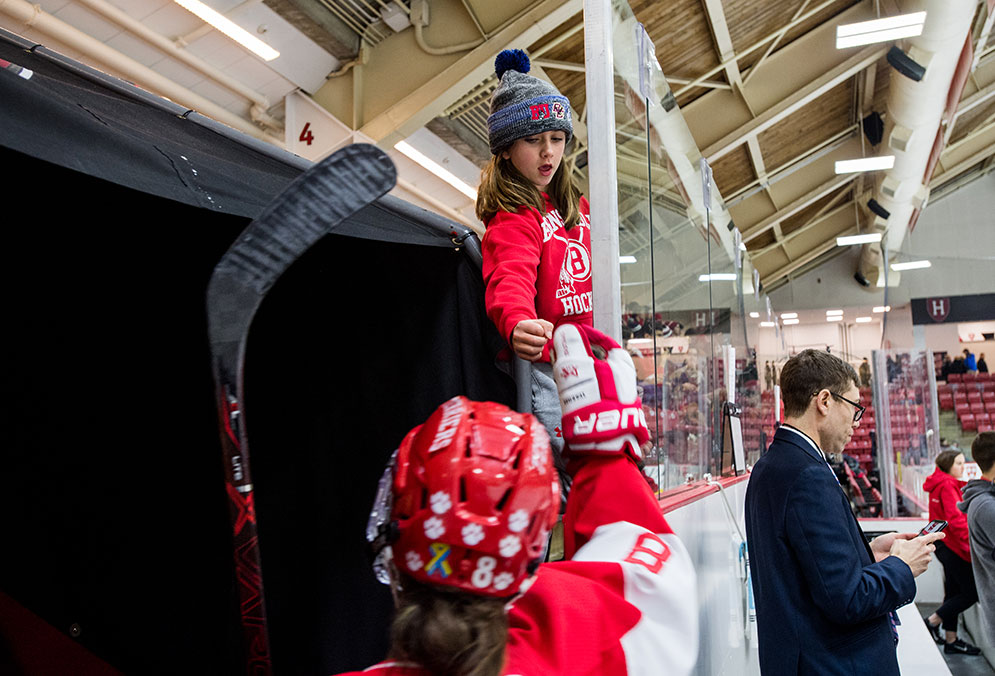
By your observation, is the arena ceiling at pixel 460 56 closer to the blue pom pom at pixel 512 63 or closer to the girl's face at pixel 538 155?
the blue pom pom at pixel 512 63

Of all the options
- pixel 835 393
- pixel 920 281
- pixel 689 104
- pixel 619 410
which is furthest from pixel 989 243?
pixel 619 410

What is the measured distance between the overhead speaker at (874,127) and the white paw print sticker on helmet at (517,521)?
10358mm

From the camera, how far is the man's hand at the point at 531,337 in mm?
1032

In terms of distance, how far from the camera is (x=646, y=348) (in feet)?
5.68

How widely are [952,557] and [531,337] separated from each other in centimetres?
476

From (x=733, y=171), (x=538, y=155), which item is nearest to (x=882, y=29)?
(x=733, y=171)

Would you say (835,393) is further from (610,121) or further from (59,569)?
(59,569)

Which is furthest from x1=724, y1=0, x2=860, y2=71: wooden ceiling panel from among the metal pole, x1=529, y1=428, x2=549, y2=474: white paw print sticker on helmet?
x1=529, y1=428, x2=549, y2=474: white paw print sticker on helmet

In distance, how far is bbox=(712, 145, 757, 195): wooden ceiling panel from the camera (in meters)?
8.84

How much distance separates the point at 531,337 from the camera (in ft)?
3.38

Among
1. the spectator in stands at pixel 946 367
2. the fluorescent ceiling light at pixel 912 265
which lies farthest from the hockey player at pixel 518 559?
the spectator in stands at pixel 946 367

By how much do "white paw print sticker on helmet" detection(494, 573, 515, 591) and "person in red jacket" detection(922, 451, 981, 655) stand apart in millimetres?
4848

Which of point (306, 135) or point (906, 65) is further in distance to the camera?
point (906, 65)

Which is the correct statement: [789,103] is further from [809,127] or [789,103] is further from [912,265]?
[912,265]
